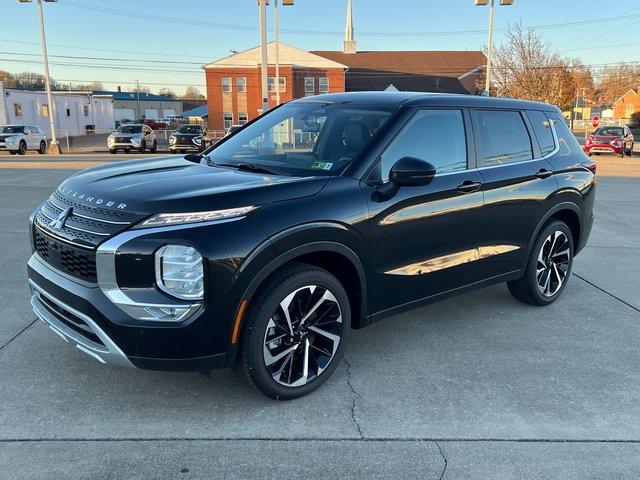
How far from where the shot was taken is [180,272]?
296 cm

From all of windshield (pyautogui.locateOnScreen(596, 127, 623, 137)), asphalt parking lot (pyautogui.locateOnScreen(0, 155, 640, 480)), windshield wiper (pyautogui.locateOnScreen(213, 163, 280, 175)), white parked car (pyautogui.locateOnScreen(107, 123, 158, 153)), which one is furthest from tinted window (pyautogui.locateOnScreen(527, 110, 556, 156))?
windshield (pyautogui.locateOnScreen(596, 127, 623, 137))

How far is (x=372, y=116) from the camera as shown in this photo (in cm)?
407

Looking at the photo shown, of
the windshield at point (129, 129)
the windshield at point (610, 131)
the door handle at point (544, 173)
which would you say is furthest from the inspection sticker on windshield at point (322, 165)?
the windshield at point (610, 131)

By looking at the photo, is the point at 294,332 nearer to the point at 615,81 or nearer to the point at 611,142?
the point at 611,142

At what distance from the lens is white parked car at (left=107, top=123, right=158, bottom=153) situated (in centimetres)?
2958

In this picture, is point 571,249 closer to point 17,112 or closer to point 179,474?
point 179,474

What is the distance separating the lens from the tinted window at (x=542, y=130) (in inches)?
200

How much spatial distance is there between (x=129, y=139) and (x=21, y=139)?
212 inches

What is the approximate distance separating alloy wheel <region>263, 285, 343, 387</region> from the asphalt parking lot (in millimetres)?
196

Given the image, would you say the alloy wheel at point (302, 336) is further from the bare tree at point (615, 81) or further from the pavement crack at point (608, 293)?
the bare tree at point (615, 81)

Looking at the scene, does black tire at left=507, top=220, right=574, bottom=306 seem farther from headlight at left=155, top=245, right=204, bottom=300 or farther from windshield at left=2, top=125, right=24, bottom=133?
Result: windshield at left=2, top=125, right=24, bottom=133

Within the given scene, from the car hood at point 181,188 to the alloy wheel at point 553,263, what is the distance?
8.77 feet

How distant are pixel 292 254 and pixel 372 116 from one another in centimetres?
137

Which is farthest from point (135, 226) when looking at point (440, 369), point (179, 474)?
point (440, 369)
